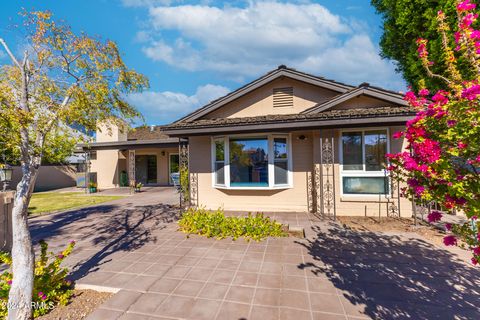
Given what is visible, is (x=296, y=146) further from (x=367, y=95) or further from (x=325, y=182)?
(x=367, y=95)

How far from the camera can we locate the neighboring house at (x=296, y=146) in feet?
24.5

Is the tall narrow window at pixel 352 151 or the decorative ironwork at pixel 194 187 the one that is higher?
the tall narrow window at pixel 352 151

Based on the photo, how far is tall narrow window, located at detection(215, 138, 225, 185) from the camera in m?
8.97

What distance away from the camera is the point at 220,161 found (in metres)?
9.02

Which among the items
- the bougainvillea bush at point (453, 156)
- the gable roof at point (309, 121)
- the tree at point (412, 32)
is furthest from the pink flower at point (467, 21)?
the tree at point (412, 32)

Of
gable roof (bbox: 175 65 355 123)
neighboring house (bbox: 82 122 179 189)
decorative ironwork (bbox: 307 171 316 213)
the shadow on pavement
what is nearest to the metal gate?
decorative ironwork (bbox: 307 171 316 213)

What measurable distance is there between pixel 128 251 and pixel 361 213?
7616 mm

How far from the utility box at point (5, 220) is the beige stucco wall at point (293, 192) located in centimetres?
557

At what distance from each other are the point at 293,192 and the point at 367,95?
4.45m

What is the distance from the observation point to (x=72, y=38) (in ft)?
11.9

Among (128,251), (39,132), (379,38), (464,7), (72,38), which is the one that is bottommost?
(128,251)

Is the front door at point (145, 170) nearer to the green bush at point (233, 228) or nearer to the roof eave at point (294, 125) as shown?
the roof eave at point (294, 125)

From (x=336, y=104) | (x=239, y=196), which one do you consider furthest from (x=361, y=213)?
(x=239, y=196)

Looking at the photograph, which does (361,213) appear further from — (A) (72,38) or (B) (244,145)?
(A) (72,38)
